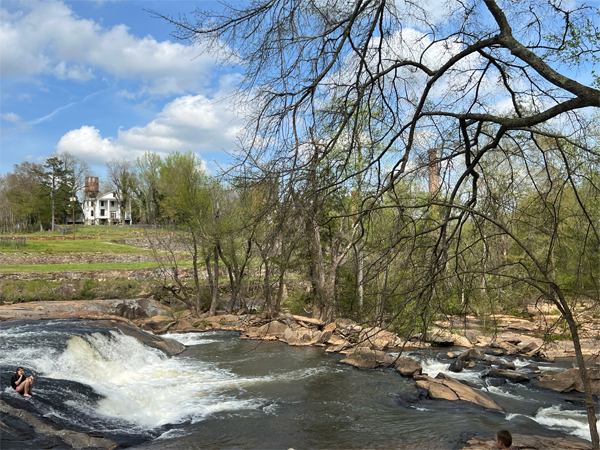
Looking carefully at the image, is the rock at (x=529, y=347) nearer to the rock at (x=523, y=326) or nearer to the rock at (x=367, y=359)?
the rock at (x=523, y=326)

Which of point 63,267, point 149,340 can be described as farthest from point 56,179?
point 149,340

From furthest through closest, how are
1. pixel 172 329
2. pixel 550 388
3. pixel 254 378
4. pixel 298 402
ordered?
1. pixel 172 329
2. pixel 254 378
3. pixel 550 388
4. pixel 298 402

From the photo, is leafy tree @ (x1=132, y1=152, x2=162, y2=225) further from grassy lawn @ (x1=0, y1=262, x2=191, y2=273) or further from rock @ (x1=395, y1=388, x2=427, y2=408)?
rock @ (x1=395, y1=388, x2=427, y2=408)

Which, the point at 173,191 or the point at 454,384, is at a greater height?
the point at 173,191

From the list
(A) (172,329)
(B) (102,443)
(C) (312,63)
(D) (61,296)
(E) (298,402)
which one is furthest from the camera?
(D) (61,296)

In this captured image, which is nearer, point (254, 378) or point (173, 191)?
point (254, 378)

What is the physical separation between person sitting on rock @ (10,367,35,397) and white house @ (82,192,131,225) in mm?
69756

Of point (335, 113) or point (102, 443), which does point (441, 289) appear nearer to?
point (335, 113)

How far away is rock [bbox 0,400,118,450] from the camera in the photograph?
720cm

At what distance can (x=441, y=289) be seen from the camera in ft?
13.8

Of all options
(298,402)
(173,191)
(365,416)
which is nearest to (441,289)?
(365,416)

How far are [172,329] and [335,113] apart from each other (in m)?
17.4

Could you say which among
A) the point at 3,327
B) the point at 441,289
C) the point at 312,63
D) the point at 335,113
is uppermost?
Answer: the point at 312,63

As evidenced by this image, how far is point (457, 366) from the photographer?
12.6 m
